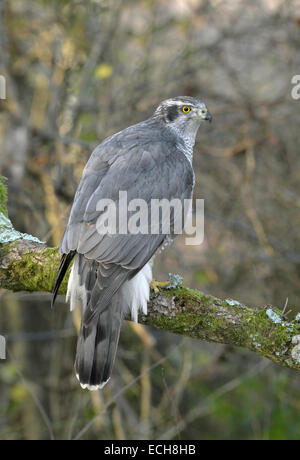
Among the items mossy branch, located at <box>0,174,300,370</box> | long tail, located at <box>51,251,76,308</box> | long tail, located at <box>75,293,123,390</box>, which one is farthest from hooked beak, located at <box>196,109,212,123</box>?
long tail, located at <box>75,293,123,390</box>

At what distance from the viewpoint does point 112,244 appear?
3.15 m

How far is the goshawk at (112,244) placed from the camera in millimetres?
3061

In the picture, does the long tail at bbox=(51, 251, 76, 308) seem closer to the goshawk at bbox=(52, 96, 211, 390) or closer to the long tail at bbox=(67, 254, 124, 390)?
the goshawk at bbox=(52, 96, 211, 390)

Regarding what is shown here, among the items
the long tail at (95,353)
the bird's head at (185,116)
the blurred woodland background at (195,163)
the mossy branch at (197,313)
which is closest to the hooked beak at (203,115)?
the bird's head at (185,116)

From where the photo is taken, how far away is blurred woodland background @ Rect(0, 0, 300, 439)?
5.51 meters

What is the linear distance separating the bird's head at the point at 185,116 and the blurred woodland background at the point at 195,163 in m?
1.19

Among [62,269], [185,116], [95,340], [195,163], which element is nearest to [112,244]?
[62,269]

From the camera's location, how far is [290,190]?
6352 mm

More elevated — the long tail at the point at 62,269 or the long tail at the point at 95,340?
the long tail at the point at 62,269

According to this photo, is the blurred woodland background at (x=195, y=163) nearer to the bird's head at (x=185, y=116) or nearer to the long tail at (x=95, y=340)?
the bird's head at (x=185, y=116)

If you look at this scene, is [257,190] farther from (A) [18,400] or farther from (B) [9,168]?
(A) [18,400]

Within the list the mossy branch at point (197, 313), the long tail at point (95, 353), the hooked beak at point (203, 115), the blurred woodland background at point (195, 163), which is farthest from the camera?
the blurred woodland background at point (195, 163)

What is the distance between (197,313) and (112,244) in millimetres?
622

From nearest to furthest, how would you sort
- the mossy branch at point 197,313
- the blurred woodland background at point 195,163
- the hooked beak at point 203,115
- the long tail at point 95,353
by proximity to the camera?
the mossy branch at point 197,313 → the long tail at point 95,353 → the hooked beak at point 203,115 → the blurred woodland background at point 195,163
